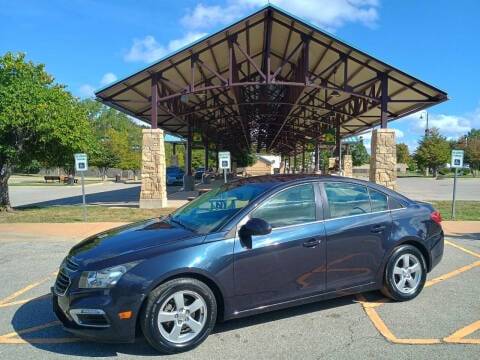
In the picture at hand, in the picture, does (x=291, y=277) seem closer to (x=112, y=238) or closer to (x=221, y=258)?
(x=221, y=258)

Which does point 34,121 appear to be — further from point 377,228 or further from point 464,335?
point 464,335

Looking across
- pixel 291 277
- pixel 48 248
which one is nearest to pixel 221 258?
pixel 291 277

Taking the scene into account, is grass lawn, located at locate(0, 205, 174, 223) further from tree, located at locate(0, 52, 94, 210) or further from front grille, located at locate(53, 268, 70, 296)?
front grille, located at locate(53, 268, 70, 296)

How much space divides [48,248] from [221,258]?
6.41m

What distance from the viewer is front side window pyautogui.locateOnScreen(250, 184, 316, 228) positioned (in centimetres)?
473

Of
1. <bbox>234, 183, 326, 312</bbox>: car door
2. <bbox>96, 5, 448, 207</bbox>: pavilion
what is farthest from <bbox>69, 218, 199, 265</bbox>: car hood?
<bbox>96, 5, 448, 207</bbox>: pavilion

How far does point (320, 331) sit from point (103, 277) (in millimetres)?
2159

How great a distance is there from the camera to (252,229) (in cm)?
435

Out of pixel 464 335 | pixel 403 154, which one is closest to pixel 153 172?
pixel 464 335

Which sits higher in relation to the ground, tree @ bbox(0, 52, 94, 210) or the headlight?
tree @ bbox(0, 52, 94, 210)

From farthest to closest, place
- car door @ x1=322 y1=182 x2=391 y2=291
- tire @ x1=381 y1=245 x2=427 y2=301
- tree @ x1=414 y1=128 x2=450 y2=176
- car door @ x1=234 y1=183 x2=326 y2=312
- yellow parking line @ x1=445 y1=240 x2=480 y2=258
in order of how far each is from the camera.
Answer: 1. tree @ x1=414 y1=128 x2=450 y2=176
2. yellow parking line @ x1=445 y1=240 x2=480 y2=258
3. tire @ x1=381 y1=245 x2=427 y2=301
4. car door @ x1=322 y1=182 x2=391 y2=291
5. car door @ x1=234 y1=183 x2=326 y2=312

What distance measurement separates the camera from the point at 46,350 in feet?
13.6

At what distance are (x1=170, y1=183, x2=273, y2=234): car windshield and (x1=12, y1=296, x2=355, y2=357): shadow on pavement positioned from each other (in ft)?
3.51


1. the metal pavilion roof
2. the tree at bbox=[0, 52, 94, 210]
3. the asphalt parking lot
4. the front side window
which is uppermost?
the metal pavilion roof
